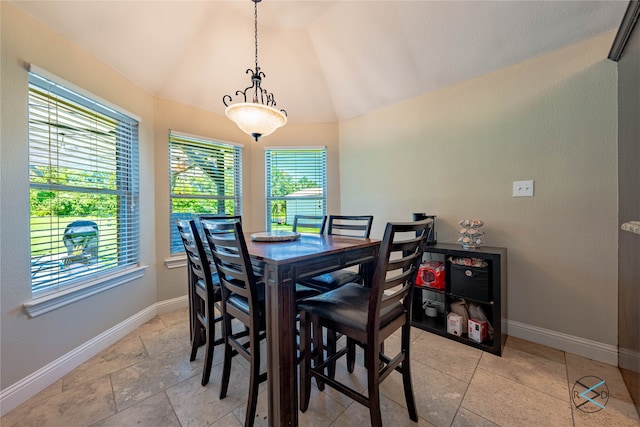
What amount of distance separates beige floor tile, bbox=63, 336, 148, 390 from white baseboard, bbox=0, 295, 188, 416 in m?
0.04

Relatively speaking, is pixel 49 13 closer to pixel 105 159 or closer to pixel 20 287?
pixel 105 159

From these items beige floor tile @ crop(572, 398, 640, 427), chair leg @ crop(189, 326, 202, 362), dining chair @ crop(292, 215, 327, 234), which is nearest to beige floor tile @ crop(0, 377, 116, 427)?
chair leg @ crop(189, 326, 202, 362)

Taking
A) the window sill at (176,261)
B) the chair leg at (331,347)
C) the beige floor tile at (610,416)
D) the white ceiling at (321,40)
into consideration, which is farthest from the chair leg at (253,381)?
the white ceiling at (321,40)

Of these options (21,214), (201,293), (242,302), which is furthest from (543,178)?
(21,214)

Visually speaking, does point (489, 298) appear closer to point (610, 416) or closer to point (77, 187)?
point (610, 416)

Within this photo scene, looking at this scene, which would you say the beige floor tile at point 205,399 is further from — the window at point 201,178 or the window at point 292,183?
the window at point 292,183

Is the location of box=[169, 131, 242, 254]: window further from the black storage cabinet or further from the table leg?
the black storage cabinet

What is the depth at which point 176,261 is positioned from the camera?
2775 millimetres

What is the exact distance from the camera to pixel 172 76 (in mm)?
2557

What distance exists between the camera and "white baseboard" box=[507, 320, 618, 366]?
68.4 inches

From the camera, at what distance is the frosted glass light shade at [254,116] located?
1.74 meters

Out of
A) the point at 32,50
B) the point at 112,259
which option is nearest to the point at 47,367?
the point at 112,259

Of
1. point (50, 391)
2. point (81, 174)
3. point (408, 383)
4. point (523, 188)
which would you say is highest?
point (81, 174)

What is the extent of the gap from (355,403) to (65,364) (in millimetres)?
1988
